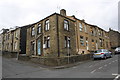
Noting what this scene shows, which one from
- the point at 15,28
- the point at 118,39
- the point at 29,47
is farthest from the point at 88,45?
the point at 118,39

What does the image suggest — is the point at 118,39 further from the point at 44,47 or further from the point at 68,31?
the point at 44,47

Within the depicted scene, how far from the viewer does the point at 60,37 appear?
57.3ft

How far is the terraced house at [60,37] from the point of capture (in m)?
17.3

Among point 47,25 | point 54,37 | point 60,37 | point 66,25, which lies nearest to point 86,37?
point 66,25

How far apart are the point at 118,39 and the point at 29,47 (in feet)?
110

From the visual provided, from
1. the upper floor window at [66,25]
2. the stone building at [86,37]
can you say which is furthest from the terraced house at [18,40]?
the stone building at [86,37]

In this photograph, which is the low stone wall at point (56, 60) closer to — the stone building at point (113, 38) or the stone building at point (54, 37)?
the stone building at point (54, 37)

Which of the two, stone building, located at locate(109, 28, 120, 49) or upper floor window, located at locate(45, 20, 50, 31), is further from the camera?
stone building, located at locate(109, 28, 120, 49)

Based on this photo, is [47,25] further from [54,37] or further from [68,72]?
[68,72]

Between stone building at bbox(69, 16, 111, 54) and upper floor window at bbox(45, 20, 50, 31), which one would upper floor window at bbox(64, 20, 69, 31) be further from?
upper floor window at bbox(45, 20, 50, 31)

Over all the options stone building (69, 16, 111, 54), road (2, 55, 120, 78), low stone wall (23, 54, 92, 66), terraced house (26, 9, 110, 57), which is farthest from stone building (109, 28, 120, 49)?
road (2, 55, 120, 78)

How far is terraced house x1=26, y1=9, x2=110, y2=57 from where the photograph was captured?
17.3 m

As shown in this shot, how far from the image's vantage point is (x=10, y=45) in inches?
1264

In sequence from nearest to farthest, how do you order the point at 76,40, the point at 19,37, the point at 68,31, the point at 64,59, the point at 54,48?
the point at 64,59 → the point at 54,48 → the point at 68,31 → the point at 76,40 → the point at 19,37
